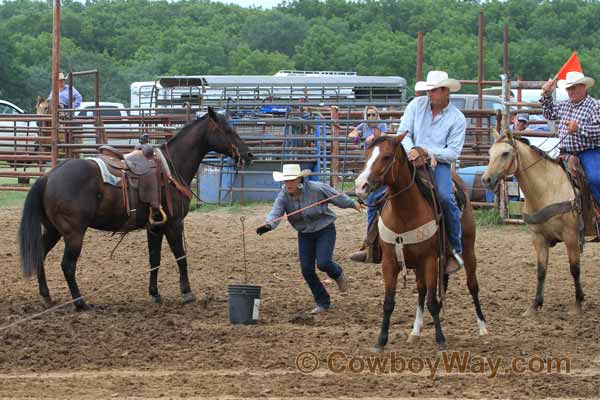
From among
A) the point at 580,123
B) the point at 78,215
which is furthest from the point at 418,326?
the point at 78,215

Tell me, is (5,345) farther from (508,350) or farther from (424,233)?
(508,350)

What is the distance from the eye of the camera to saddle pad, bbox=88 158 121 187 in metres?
9.01

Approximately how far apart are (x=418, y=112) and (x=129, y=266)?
497 cm

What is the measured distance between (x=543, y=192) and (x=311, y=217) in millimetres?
2233

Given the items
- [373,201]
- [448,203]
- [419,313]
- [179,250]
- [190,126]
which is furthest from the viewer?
[190,126]

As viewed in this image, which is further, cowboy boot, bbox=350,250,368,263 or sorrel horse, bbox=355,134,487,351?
cowboy boot, bbox=350,250,368,263

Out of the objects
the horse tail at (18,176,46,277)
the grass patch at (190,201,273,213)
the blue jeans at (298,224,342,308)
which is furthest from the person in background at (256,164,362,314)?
the grass patch at (190,201,273,213)

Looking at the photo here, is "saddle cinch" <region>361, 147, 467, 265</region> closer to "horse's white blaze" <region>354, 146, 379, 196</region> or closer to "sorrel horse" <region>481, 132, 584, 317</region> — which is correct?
"horse's white blaze" <region>354, 146, 379, 196</region>

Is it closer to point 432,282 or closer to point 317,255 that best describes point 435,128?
point 432,282

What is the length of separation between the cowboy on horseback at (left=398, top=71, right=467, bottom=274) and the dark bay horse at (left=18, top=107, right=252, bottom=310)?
2.90 metres

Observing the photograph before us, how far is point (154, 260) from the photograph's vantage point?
31.6 ft

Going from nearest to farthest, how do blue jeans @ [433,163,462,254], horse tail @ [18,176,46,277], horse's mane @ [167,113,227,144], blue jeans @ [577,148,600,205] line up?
1. blue jeans @ [433,163,462,254]
2. horse tail @ [18,176,46,277]
3. blue jeans @ [577,148,600,205]
4. horse's mane @ [167,113,227,144]

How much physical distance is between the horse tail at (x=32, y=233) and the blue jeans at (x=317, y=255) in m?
2.37

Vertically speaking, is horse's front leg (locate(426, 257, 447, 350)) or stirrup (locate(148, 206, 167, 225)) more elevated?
stirrup (locate(148, 206, 167, 225))
